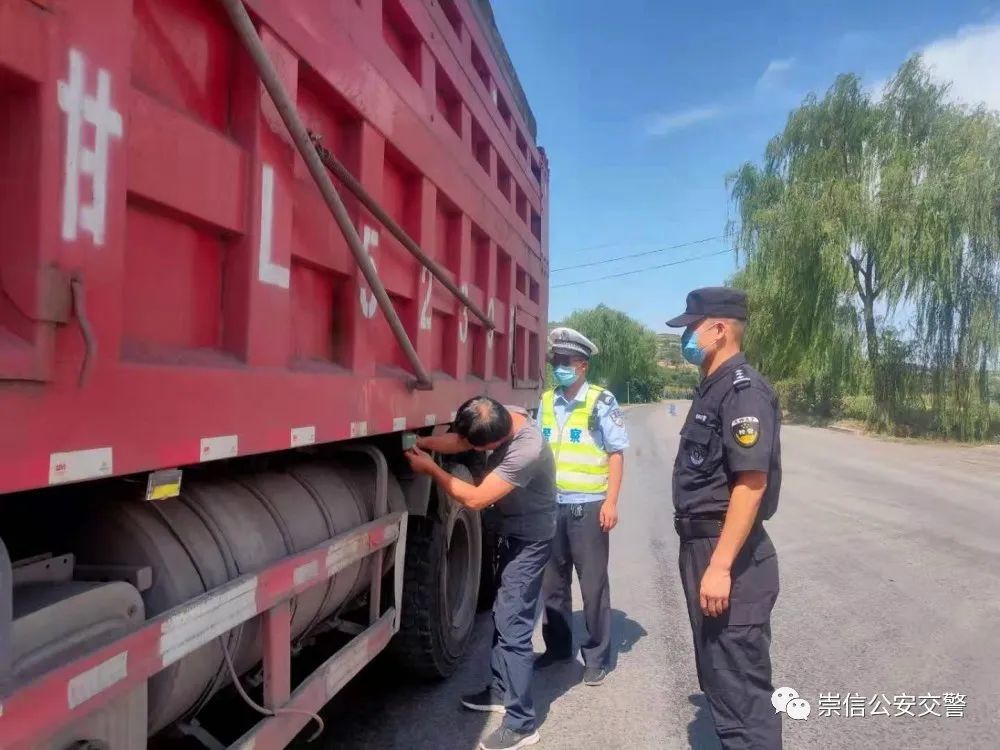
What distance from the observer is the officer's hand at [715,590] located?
2463 mm

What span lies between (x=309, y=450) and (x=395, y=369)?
1.57 ft

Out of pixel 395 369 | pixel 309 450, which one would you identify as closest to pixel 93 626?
pixel 309 450

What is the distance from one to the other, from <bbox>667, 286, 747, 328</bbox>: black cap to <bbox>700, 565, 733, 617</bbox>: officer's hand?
899mm

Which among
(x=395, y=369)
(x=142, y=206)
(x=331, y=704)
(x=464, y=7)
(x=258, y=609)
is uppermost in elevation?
(x=464, y=7)

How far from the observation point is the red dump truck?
1.31 m

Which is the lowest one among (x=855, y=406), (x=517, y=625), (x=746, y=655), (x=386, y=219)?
(x=517, y=625)

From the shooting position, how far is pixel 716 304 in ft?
8.98

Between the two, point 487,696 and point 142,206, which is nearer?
point 142,206

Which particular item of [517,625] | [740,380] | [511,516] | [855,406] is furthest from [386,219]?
[855,406]

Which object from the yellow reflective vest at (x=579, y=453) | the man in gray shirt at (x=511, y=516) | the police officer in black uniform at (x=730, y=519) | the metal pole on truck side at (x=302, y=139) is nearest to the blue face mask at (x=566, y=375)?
the yellow reflective vest at (x=579, y=453)

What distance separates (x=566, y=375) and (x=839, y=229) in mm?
20051

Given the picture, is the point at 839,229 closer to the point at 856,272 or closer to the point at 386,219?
the point at 856,272

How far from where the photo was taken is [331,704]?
11.5ft

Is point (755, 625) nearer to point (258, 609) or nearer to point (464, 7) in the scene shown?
point (258, 609)
